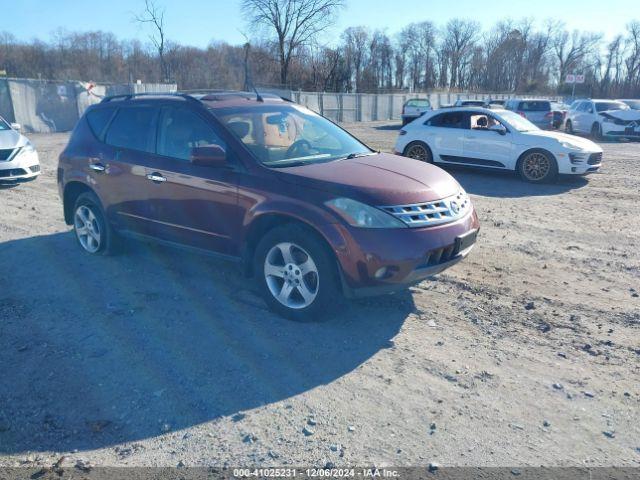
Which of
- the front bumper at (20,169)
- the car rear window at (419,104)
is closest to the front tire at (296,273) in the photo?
the front bumper at (20,169)

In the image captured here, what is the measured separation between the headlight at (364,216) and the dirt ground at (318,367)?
905 mm

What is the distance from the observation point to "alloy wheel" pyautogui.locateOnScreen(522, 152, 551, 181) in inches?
451

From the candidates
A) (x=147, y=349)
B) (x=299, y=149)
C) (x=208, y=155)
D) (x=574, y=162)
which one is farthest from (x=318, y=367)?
(x=574, y=162)

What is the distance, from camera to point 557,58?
93.9 metres

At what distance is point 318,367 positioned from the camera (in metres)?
4.00

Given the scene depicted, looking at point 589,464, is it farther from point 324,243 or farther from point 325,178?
point 325,178

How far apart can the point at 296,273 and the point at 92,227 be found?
10.4ft

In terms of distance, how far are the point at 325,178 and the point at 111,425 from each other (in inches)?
94.6

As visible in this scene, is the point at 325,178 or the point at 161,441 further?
the point at 325,178

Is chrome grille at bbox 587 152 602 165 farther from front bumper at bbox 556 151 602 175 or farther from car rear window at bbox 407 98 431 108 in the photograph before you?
car rear window at bbox 407 98 431 108

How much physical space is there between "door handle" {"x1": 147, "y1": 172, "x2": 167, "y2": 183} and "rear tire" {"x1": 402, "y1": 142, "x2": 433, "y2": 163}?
864 centimetres

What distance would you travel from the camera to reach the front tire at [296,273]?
443 cm

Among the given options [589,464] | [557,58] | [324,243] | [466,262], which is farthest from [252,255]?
[557,58]

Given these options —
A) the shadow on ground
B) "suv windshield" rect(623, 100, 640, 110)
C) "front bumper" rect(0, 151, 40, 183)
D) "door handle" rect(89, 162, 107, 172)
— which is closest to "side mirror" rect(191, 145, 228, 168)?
the shadow on ground
